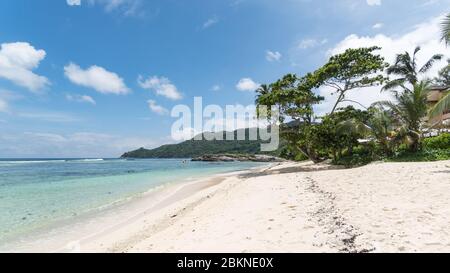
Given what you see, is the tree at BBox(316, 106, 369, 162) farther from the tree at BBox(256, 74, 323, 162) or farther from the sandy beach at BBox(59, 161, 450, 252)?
the sandy beach at BBox(59, 161, 450, 252)

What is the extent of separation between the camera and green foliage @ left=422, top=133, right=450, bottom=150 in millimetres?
17094

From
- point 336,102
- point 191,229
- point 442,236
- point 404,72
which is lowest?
point 191,229

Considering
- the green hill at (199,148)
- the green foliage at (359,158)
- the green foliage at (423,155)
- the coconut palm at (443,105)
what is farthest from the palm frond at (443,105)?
the green hill at (199,148)

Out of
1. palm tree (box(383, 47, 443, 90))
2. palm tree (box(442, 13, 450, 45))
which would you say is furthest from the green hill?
palm tree (box(442, 13, 450, 45))

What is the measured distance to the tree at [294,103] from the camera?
66.0ft

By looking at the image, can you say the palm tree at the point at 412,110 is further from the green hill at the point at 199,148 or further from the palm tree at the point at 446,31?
the green hill at the point at 199,148

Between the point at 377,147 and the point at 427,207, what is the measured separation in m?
16.3

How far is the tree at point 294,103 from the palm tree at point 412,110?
203 inches

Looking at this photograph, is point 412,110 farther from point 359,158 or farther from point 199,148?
point 199,148

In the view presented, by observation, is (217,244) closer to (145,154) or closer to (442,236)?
(442,236)

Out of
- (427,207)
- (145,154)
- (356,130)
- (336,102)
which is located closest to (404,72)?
(336,102)

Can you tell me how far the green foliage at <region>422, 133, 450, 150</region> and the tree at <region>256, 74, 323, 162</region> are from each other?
7229 millimetres
